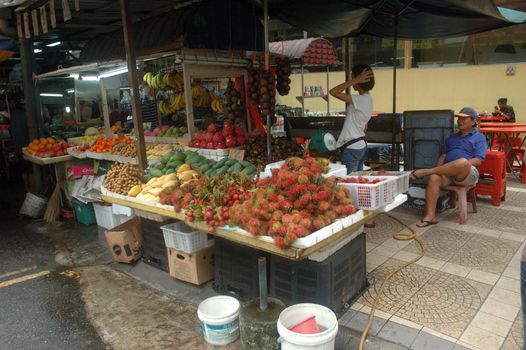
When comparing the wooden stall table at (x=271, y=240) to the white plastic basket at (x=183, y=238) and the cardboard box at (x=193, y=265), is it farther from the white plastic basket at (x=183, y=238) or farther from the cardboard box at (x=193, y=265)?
the cardboard box at (x=193, y=265)

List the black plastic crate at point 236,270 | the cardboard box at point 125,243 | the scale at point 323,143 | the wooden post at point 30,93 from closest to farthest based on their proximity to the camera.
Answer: the black plastic crate at point 236,270 < the cardboard box at point 125,243 < the scale at point 323,143 < the wooden post at point 30,93

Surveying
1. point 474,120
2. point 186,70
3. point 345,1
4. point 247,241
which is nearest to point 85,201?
point 186,70

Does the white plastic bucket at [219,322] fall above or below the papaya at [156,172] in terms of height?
below

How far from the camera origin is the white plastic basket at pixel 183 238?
4055 mm

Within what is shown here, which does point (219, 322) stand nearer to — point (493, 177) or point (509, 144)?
point (493, 177)

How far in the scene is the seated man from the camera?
5207 mm

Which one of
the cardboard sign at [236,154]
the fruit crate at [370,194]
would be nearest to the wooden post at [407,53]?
the cardboard sign at [236,154]

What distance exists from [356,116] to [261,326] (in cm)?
309

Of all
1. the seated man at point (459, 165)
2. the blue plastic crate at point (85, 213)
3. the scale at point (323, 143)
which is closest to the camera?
the seated man at point (459, 165)

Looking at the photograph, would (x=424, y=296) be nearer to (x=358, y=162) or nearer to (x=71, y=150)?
(x=358, y=162)

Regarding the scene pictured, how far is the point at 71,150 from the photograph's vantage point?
22.8 ft

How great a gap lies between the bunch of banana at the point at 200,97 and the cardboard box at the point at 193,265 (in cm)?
276

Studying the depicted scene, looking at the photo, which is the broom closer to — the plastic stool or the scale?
the scale

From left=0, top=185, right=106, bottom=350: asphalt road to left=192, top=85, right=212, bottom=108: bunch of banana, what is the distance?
120 inches
